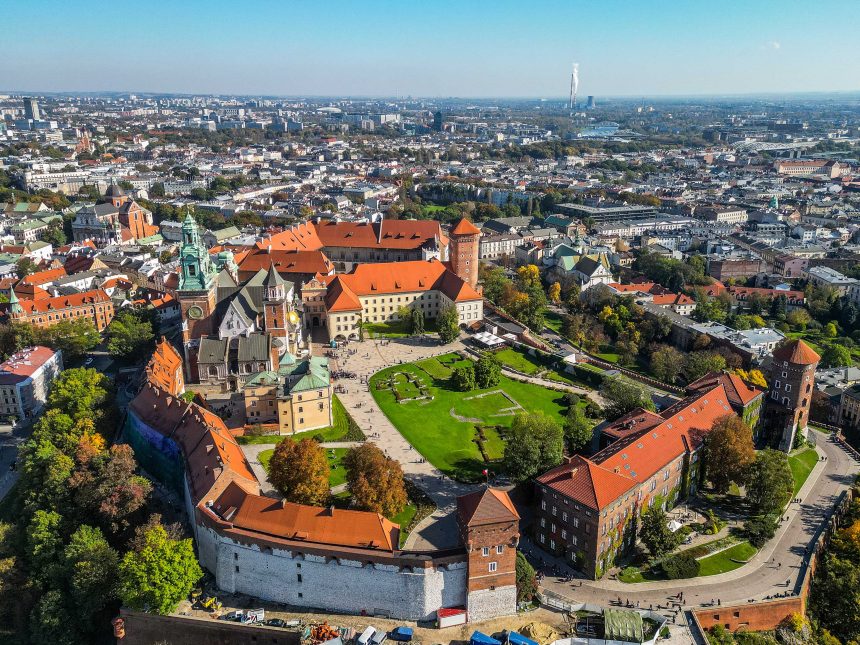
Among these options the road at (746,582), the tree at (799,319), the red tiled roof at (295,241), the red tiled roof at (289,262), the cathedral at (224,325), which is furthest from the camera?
the tree at (799,319)

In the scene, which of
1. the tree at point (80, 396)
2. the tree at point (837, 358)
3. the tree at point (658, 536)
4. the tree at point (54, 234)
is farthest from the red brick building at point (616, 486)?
the tree at point (54, 234)

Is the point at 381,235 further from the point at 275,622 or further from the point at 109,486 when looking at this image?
the point at 275,622

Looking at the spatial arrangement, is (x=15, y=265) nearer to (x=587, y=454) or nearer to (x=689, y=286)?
(x=587, y=454)

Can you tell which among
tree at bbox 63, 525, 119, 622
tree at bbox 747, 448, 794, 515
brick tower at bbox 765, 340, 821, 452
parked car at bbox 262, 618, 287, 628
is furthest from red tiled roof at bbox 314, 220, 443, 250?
parked car at bbox 262, 618, 287, 628

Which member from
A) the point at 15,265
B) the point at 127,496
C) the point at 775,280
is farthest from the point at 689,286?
the point at 15,265

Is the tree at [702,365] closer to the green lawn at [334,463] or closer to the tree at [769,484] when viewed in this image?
the tree at [769,484]
